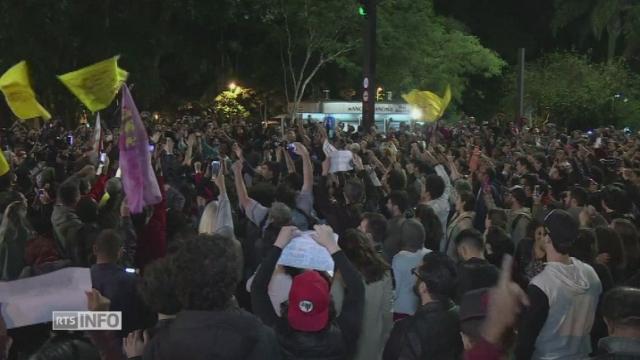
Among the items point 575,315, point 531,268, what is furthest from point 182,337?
point 531,268

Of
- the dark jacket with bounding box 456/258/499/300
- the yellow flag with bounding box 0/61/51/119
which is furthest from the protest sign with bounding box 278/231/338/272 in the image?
the yellow flag with bounding box 0/61/51/119

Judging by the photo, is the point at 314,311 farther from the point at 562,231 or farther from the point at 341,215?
the point at 341,215

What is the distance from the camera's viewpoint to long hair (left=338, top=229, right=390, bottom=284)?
4871mm

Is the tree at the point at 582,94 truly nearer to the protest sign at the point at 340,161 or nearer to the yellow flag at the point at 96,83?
the protest sign at the point at 340,161

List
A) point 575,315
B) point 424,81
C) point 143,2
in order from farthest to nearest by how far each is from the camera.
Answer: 1. point 424,81
2. point 143,2
3. point 575,315

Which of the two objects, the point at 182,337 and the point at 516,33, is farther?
the point at 516,33

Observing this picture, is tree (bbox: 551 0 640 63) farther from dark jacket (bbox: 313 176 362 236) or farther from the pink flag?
the pink flag

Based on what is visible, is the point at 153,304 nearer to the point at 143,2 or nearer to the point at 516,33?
the point at 143,2

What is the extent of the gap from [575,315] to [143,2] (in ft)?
87.8

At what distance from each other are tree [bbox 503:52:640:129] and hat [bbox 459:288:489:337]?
30.4 meters

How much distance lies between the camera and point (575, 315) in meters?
4.52

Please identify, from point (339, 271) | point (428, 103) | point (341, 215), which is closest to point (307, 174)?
point (341, 215)

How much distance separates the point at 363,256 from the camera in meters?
4.93

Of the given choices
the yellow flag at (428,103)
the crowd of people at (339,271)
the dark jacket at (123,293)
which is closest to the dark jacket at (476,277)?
the crowd of people at (339,271)
